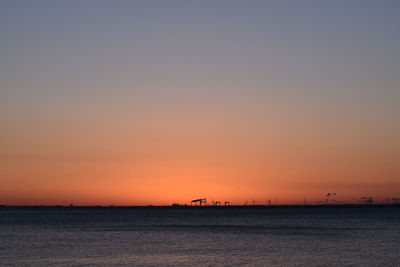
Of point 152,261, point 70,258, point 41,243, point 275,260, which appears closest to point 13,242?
point 41,243

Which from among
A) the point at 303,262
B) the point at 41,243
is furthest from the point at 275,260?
the point at 41,243

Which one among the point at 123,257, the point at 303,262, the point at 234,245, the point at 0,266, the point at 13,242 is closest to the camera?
the point at 0,266

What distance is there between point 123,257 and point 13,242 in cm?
3201

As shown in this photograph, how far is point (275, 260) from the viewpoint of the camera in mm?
67500

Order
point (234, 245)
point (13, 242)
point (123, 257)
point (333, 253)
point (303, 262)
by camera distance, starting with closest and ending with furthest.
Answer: point (303, 262)
point (123, 257)
point (333, 253)
point (234, 245)
point (13, 242)

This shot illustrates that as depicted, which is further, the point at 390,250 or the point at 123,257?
the point at 390,250

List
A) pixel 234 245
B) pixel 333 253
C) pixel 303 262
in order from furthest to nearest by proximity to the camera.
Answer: pixel 234 245 → pixel 333 253 → pixel 303 262

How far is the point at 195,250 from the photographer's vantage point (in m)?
79.2

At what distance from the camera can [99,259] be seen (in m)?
67.9

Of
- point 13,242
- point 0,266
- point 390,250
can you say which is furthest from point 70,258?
point 390,250

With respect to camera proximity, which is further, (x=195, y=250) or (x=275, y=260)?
(x=195, y=250)

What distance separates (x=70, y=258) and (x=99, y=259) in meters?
3.53

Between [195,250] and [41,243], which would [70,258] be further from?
[41,243]

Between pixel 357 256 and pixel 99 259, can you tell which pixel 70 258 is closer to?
pixel 99 259
